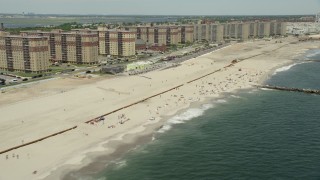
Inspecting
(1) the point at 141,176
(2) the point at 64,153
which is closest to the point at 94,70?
(2) the point at 64,153

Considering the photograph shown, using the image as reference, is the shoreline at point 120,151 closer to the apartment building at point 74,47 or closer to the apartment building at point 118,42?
the apartment building at point 74,47

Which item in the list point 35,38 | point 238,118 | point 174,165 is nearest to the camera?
point 174,165

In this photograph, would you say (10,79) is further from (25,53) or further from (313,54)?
(313,54)

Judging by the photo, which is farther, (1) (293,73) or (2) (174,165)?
(1) (293,73)

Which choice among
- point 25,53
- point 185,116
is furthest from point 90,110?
point 25,53

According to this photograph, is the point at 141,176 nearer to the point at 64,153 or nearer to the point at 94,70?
the point at 64,153

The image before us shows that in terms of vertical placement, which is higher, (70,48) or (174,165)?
(70,48)
